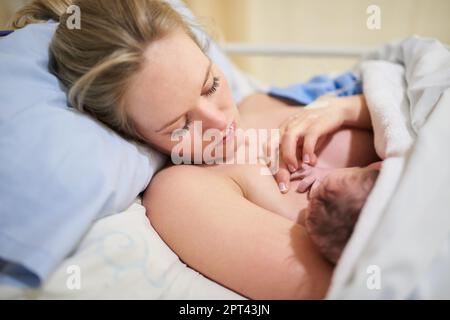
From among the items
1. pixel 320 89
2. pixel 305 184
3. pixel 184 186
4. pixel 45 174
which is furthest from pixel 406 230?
pixel 320 89

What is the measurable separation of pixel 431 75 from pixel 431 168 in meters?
0.31

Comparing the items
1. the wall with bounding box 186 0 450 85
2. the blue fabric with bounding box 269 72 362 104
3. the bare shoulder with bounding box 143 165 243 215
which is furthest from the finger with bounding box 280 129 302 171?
the wall with bounding box 186 0 450 85

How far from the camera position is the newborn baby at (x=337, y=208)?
508 mm

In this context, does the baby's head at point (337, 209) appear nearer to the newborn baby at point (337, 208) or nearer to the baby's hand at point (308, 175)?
the newborn baby at point (337, 208)

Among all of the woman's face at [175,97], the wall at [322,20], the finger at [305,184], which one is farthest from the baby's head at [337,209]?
the wall at [322,20]

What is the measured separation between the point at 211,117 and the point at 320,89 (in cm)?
46

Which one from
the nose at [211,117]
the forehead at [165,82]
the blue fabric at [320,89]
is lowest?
the blue fabric at [320,89]

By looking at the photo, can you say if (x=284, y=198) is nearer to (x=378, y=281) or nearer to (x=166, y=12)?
(x=378, y=281)

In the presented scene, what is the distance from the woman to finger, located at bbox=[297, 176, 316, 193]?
14 mm

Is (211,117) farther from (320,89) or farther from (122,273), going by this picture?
(320,89)

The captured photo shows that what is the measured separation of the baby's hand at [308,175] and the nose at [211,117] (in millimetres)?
175

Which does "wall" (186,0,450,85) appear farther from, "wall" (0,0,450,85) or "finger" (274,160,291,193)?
"finger" (274,160,291,193)

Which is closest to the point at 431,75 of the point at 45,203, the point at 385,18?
the point at 45,203

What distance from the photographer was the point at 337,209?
1.69 feet
